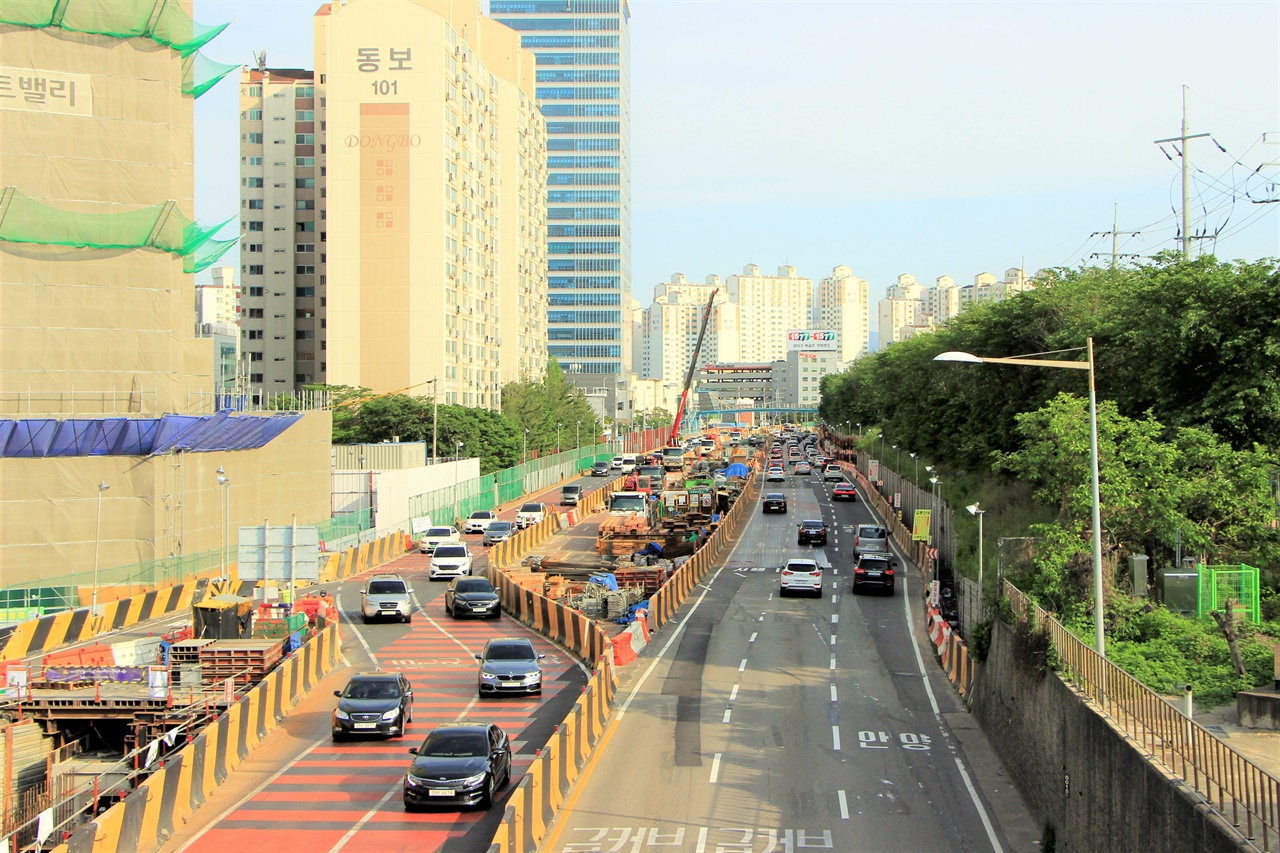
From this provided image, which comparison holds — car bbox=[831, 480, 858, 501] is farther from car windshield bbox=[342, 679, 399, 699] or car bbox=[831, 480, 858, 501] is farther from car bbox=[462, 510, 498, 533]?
car windshield bbox=[342, 679, 399, 699]

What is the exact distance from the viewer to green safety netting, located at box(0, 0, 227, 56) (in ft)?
166

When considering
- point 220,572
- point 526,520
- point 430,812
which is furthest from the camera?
point 526,520

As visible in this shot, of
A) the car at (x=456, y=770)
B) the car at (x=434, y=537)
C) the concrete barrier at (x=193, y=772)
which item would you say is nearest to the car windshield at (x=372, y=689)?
the concrete barrier at (x=193, y=772)

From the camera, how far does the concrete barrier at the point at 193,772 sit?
17656mm

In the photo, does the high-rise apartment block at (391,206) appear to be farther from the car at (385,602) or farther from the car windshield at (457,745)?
the car windshield at (457,745)

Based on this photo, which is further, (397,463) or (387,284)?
(387,284)

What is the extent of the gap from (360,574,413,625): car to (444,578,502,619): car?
1595mm

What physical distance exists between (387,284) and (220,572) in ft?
171

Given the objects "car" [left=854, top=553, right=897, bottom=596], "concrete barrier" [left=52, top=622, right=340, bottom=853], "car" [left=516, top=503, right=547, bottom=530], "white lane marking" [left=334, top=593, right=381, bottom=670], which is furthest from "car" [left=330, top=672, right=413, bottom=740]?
"car" [left=516, top=503, right=547, bottom=530]

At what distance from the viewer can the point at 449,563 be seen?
51.1 m

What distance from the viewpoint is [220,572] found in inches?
1980

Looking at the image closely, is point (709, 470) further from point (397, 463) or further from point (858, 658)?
point (858, 658)

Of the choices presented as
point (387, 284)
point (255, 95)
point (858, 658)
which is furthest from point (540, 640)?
point (255, 95)

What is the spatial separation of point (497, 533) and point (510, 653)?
31805 mm
